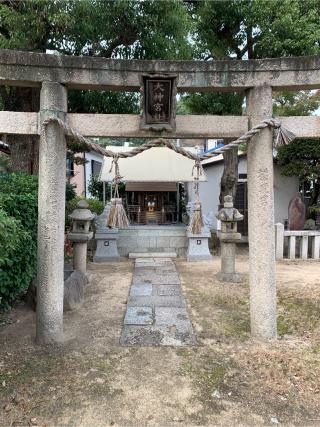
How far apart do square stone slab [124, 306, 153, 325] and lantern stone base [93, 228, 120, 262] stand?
4.34 metres

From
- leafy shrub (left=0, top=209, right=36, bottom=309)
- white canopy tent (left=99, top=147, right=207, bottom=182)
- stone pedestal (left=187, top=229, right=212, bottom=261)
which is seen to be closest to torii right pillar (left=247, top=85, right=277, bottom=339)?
leafy shrub (left=0, top=209, right=36, bottom=309)

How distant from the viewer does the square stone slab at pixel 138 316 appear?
16.1 ft

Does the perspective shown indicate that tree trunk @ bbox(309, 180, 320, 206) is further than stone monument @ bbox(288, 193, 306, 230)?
Yes

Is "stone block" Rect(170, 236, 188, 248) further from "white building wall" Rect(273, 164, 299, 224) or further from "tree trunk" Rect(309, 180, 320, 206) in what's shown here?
"tree trunk" Rect(309, 180, 320, 206)

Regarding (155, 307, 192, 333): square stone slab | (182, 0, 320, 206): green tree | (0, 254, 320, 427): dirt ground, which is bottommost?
(0, 254, 320, 427): dirt ground

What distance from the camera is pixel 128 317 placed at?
5098 millimetres

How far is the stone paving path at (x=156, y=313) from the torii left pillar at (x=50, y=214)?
1.00 metres

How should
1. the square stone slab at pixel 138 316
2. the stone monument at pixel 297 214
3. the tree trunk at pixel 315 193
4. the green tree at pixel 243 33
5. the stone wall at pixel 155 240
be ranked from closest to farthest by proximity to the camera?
the square stone slab at pixel 138 316 < the green tree at pixel 243 33 < the stone wall at pixel 155 240 < the stone monument at pixel 297 214 < the tree trunk at pixel 315 193

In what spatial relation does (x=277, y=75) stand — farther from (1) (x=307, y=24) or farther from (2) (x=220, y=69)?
(1) (x=307, y=24)

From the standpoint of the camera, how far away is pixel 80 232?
22.9 feet

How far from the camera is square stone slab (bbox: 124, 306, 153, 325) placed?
4910mm

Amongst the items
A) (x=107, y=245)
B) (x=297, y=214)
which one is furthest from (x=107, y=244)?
(x=297, y=214)

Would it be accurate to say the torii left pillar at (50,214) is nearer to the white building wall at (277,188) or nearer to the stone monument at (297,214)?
the stone monument at (297,214)

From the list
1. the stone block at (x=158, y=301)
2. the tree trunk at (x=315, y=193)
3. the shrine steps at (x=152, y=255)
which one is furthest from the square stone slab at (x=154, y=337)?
the tree trunk at (x=315, y=193)
